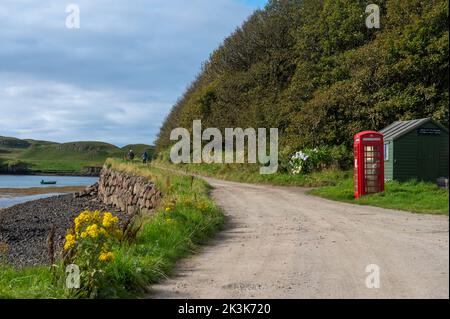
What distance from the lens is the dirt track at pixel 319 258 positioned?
22.3 ft

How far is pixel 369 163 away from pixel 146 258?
35.9 ft

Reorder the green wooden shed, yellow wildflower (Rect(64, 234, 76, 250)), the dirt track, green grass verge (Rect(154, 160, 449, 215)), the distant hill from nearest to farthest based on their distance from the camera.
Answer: the dirt track → yellow wildflower (Rect(64, 234, 76, 250)) → green grass verge (Rect(154, 160, 449, 215)) → the green wooden shed → the distant hill

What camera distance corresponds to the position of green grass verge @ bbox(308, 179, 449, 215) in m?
14.7

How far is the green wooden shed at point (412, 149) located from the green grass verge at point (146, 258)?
24.1ft

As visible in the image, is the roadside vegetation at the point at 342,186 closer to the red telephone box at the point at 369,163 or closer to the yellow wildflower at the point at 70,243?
the red telephone box at the point at 369,163

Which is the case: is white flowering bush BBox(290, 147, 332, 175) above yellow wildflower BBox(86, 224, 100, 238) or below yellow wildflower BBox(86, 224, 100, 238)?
above

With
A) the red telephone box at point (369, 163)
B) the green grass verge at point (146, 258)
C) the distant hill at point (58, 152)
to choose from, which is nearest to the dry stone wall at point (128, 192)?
the green grass verge at point (146, 258)

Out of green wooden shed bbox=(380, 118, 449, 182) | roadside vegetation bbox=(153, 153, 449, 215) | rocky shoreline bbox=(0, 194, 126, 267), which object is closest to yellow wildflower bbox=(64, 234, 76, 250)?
rocky shoreline bbox=(0, 194, 126, 267)

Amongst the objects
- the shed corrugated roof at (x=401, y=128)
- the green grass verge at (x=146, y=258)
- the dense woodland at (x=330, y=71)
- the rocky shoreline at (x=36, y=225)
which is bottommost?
the rocky shoreline at (x=36, y=225)

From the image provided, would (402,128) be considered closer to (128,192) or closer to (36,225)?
(128,192)

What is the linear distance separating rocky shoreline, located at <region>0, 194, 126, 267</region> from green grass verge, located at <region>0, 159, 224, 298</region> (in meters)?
2.11

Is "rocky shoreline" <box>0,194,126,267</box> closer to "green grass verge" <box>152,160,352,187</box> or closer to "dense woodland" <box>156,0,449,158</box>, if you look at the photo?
"green grass verge" <box>152,160,352,187</box>
